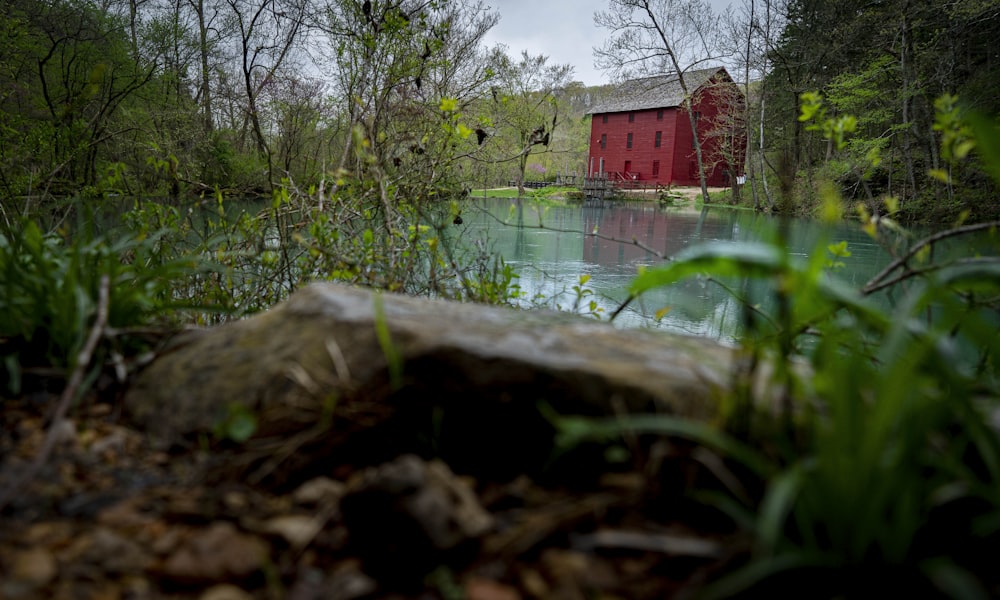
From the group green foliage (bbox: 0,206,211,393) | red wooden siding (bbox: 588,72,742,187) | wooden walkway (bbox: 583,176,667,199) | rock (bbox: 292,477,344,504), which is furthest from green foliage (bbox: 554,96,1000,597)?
red wooden siding (bbox: 588,72,742,187)

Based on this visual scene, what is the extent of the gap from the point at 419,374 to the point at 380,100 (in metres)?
3.58

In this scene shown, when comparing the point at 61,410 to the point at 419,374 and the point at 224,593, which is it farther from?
the point at 419,374

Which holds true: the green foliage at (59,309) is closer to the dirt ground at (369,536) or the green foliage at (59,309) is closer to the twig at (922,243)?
the dirt ground at (369,536)

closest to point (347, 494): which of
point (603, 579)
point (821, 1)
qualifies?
point (603, 579)

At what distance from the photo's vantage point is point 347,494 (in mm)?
892

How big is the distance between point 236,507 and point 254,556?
0.53ft

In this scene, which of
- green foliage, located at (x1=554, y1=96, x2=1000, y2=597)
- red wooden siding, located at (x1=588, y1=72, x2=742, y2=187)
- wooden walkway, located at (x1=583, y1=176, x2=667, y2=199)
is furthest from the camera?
red wooden siding, located at (x1=588, y1=72, x2=742, y2=187)

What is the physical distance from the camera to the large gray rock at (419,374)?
41.3 inches

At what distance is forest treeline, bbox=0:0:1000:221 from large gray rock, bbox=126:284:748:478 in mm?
408

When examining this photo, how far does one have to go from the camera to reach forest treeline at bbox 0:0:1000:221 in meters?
3.70

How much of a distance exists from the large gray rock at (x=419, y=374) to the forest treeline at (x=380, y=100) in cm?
41

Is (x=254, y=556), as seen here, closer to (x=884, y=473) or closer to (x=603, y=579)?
(x=603, y=579)

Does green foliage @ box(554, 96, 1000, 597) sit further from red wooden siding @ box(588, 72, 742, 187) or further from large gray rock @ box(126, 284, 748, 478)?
red wooden siding @ box(588, 72, 742, 187)

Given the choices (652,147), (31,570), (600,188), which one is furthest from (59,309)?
(652,147)
